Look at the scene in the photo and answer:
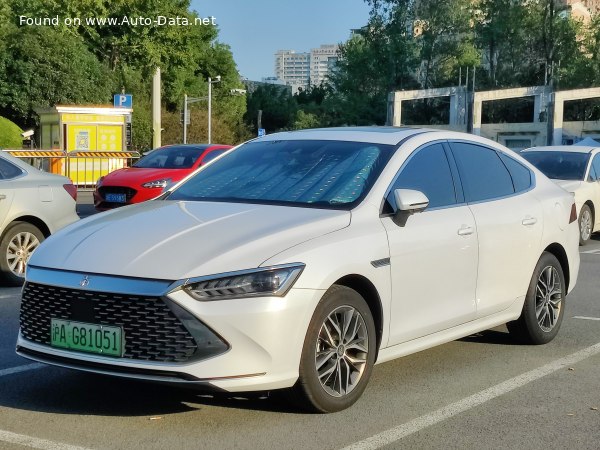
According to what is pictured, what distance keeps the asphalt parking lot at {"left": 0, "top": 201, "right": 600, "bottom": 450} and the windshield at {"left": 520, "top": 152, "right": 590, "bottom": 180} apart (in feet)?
32.4

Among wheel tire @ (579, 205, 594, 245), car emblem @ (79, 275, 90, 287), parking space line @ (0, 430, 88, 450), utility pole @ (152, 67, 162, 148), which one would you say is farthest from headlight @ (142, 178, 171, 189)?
utility pole @ (152, 67, 162, 148)

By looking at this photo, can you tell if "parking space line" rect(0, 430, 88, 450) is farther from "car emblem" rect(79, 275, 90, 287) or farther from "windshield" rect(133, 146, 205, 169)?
"windshield" rect(133, 146, 205, 169)

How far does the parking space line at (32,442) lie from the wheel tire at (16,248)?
219 inches

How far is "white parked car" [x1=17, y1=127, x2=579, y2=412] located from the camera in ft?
15.3

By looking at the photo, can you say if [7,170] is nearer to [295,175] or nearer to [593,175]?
[295,175]

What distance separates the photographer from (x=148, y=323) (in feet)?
15.3

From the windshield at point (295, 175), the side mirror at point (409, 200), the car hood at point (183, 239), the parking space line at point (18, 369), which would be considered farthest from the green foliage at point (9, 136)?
the side mirror at point (409, 200)

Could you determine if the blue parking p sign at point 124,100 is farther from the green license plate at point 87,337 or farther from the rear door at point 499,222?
the green license plate at point 87,337

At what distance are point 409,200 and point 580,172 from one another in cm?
1139

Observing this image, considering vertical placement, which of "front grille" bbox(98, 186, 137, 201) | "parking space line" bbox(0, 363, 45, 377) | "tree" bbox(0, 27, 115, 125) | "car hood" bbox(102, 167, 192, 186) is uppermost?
"tree" bbox(0, 27, 115, 125)

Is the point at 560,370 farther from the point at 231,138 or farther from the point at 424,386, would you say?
the point at 231,138

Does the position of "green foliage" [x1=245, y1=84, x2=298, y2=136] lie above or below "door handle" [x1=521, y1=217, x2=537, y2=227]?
above

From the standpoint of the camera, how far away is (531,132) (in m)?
60.7

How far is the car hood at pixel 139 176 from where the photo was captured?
16.7 metres
